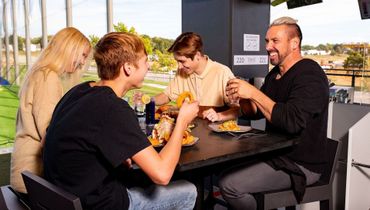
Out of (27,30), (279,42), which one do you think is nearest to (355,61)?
(279,42)

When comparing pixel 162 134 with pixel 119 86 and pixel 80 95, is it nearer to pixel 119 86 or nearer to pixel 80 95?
pixel 119 86

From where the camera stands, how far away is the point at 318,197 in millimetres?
1657

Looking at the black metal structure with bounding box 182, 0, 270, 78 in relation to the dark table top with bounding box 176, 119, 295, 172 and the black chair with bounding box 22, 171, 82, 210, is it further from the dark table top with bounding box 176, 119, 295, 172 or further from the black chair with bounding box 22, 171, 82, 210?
the black chair with bounding box 22, 171, 82, 210

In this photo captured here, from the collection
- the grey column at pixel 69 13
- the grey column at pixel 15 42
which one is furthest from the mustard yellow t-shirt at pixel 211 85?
the grey column at pixel 15 42

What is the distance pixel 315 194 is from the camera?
5.41 ft

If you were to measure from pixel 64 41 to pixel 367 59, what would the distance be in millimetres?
4362

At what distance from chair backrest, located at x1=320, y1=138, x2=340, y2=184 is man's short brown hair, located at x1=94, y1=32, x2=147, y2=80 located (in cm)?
107

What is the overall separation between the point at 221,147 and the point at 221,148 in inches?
0.7

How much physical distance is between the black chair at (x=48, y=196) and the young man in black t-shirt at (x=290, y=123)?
0.87 metres

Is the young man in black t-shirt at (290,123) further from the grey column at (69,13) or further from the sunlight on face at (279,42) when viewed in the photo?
the grey column at (69,13)

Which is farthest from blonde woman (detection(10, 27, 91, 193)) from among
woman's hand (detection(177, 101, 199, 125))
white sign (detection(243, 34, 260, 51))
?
white sign (detection(243, 34, 260, 51))

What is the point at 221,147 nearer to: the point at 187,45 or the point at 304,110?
the point at 304,110

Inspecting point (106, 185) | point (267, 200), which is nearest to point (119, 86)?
point (106, 185)

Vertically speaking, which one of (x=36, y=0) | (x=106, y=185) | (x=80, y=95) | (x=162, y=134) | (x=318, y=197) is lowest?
(x=318, y=197)
